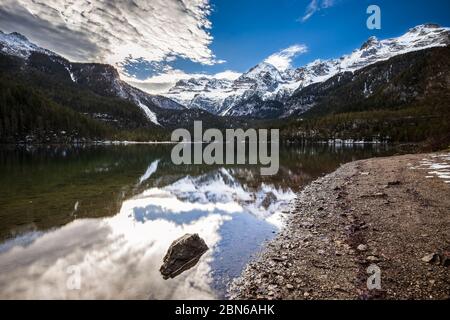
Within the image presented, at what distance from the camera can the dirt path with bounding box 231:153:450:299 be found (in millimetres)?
A: 12125

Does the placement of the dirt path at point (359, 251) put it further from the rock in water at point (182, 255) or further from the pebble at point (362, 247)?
the rock in water at point (182, 255)

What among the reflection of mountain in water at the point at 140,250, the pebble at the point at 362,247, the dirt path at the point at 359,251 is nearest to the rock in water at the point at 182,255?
the reflection of mountain in water at the point at 140,250

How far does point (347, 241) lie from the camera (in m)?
17.5

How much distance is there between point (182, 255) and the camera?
54.4ft

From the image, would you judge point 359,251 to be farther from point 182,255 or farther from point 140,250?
point 140,250

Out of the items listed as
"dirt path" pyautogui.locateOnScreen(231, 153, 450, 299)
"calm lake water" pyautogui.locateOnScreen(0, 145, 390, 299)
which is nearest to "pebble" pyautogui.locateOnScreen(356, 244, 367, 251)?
"dirt path" pyautogui.locateOnScreen(231, 153, 450, 299)

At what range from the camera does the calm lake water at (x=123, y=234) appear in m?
14.1

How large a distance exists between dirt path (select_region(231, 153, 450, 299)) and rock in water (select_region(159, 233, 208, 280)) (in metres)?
3.28

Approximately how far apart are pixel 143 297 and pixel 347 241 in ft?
36.3

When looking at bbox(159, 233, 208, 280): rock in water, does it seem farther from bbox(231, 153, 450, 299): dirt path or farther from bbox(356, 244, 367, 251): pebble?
bbox(356, 244, 367, 251): pebble

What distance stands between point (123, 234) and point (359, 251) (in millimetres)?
15032

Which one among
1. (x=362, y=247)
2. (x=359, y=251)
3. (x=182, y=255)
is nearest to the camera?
(x=359, y=251)

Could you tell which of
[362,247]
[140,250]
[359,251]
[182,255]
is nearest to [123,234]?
[140,250]
